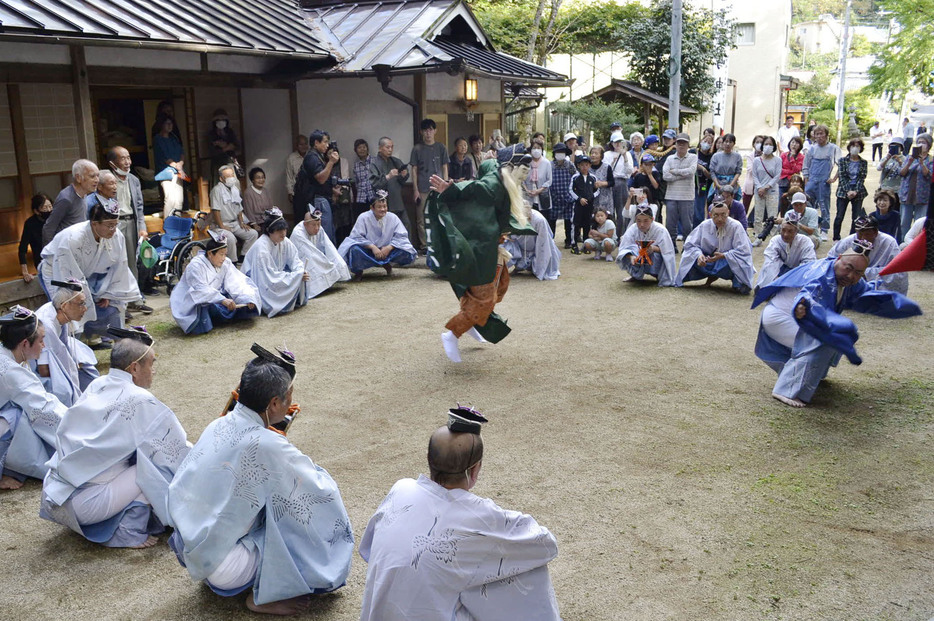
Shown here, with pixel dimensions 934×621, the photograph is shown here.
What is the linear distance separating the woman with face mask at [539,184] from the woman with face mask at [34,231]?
5.77m

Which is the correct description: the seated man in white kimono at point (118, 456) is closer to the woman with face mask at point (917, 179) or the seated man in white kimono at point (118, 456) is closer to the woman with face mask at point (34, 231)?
the woman with face mask at point (34, 231)

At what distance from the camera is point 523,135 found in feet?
68.4

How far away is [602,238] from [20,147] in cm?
679

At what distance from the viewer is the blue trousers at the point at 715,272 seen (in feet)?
28.2

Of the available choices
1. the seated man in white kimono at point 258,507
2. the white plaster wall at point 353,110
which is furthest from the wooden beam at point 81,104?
the seated man in white kimono at point 258,507

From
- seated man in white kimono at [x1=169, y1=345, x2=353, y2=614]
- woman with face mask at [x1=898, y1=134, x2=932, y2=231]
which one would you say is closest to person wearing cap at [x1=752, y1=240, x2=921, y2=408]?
seated man in white kimono at [x1=169, y1=345, x2=353, y2=614]

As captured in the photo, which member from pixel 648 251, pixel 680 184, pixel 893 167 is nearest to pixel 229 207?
pixel 648 251

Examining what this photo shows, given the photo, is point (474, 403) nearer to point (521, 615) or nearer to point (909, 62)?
point (521, 615)

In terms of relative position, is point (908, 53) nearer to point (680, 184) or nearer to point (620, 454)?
point (680, 184)

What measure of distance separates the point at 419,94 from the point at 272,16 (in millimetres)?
2144

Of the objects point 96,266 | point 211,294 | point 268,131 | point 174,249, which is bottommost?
point 211,294

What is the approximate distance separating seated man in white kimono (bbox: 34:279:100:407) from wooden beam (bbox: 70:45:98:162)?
2.94 metres

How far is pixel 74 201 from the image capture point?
6730mm

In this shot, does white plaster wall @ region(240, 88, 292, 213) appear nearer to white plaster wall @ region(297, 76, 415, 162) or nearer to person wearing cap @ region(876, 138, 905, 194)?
white plaster wall @ region(297, 76, 415, 162)
